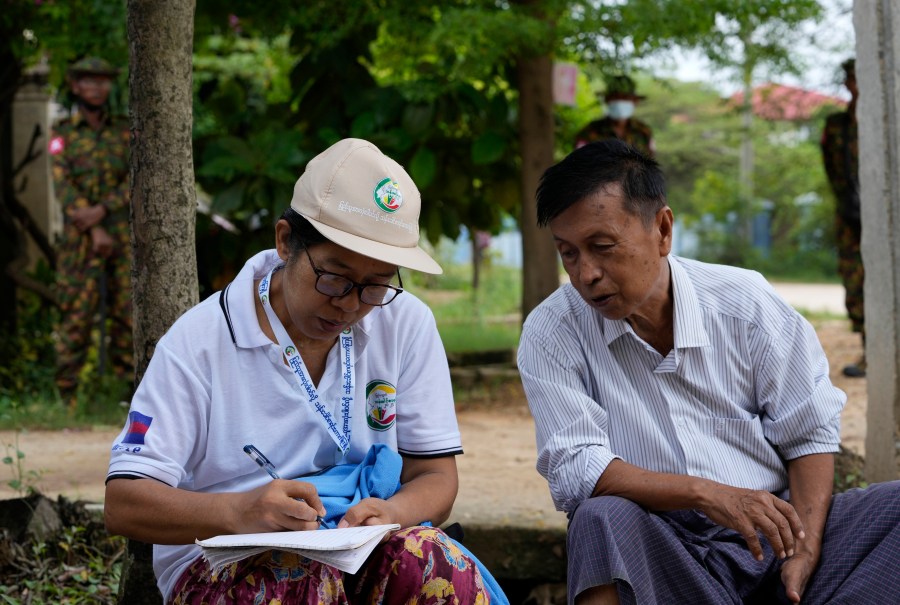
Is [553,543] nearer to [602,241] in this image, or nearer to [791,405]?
[791,405]

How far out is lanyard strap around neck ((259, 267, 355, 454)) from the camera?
2406 millimetres

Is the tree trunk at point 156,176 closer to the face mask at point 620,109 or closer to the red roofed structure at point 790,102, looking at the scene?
the face mask at point 620,109

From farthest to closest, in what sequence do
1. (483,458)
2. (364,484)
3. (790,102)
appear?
(790,102) < (483,458) < (364,484)

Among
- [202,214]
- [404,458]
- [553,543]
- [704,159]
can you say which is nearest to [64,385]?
[202,214]

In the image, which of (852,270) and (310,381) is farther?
(852,270)

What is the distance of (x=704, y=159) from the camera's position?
90.8 ft

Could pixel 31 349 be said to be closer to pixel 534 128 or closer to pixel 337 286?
pixel 534 128

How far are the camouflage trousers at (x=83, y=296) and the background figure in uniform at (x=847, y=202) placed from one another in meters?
4.84

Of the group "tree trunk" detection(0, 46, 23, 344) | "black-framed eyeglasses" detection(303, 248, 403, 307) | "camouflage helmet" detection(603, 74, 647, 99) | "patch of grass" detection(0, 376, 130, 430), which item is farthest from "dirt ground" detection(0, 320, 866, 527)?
"tree trunk" detection(0, 46, 23, 344)

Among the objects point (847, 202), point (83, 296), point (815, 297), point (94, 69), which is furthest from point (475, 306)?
point (94, 69)

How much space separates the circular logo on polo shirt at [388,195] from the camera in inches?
91.1

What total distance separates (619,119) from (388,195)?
212 inches

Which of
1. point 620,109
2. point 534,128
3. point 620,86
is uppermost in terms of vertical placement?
point 620,86

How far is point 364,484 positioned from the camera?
2.38 metres
